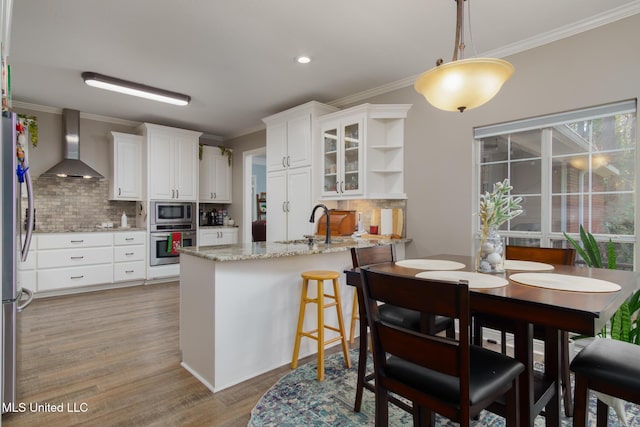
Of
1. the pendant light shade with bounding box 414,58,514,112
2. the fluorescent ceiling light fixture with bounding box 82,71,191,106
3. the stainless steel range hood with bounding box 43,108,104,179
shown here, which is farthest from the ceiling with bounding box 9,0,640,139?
the pendant light shade with bounding box 414,58,514,112

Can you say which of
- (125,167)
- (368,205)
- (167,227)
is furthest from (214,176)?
(368,205)

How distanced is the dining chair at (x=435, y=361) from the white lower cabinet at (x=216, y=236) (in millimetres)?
4686

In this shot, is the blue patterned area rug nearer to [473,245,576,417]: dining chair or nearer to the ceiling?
[473,245,576,417]: dining chair

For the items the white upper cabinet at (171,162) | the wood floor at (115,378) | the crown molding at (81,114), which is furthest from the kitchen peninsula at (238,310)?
the crown molding at (81,114)

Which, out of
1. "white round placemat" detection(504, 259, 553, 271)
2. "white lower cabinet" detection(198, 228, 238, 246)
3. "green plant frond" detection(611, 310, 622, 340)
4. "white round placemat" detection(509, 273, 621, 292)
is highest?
"white round placemat" detection(504, 259, 553, 271)

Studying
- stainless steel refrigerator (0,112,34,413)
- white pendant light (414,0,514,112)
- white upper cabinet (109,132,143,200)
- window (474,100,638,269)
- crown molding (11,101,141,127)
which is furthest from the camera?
white upper cabinet (109,132,143,200)

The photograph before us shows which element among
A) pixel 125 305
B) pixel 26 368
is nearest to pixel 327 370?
pixel 26 368

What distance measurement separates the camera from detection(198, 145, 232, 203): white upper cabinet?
6.12m

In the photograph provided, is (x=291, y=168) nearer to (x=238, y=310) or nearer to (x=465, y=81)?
(x=238, y=310)

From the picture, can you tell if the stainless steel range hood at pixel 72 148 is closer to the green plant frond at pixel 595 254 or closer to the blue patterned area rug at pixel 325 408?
the blue patterned area rug at pixel 325 408

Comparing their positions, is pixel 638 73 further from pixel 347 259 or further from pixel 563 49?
pixel 347 259

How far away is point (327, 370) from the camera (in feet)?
8.01

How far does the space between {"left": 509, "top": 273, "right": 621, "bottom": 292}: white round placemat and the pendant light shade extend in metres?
0.93

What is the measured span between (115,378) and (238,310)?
3.15 ft
